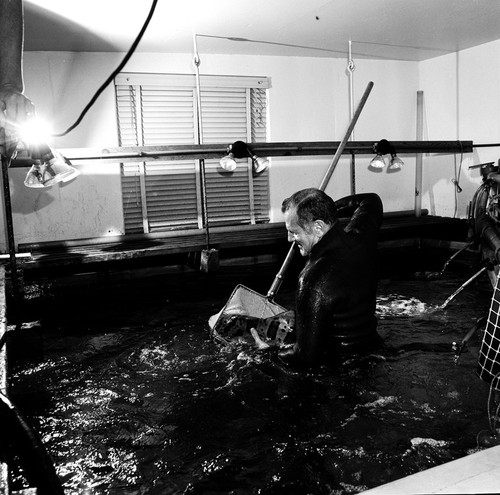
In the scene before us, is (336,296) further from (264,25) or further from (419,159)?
(419,159)

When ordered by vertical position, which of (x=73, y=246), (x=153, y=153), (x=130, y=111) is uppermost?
(x=130, y=111)

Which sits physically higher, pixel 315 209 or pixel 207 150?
pixel 207 150

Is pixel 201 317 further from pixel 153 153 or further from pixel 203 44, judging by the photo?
pixel 203 44

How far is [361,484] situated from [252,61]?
917cm

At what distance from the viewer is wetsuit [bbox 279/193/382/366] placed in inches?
147

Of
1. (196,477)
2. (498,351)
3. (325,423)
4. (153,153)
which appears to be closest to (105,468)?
(196,477)

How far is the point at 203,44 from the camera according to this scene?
9.28 m

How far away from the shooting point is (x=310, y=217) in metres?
3.89

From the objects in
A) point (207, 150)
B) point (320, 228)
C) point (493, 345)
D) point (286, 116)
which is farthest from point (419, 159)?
point (493, 345)

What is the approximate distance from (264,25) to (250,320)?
18.2ft

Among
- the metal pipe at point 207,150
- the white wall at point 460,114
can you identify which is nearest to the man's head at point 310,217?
the metal pipe at point 207,150

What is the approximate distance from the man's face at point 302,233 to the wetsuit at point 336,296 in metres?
0.10

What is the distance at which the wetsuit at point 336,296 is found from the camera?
12.2 feet

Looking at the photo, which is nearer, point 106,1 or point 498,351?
point 498,351
